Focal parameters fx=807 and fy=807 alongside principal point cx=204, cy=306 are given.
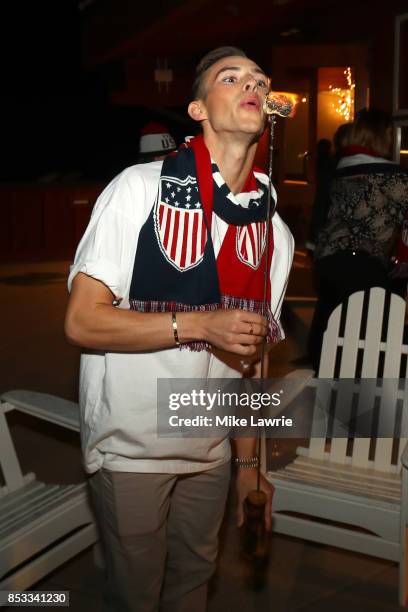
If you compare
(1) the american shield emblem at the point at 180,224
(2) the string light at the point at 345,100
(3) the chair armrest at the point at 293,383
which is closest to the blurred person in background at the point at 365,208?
(3) the chair armrest at the point at 293,383

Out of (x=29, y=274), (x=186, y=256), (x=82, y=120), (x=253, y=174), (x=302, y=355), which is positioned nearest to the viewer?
(x=186, y=256)

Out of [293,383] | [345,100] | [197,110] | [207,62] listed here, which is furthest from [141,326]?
[345,100]

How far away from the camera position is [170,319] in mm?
1850

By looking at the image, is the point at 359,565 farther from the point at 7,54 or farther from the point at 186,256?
the point at 7,54

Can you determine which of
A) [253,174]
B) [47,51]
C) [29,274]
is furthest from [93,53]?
[253,174]

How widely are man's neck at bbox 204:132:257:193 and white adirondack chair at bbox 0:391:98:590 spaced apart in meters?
1.53

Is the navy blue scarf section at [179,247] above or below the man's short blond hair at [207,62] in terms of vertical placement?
below

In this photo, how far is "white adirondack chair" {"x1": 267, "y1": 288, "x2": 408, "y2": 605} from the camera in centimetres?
306

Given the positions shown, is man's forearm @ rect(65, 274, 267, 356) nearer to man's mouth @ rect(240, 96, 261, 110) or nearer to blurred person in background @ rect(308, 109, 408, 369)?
man's mouth @ rect(240, 96, 261, 110)

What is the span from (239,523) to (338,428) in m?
1.45

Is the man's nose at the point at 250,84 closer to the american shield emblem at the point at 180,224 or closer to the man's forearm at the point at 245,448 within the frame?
the american shield emblem at the point at 180,224

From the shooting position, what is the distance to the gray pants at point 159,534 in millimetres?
1972

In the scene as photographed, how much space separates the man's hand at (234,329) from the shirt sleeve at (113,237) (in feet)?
0.75

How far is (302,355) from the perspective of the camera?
6.47 metres
